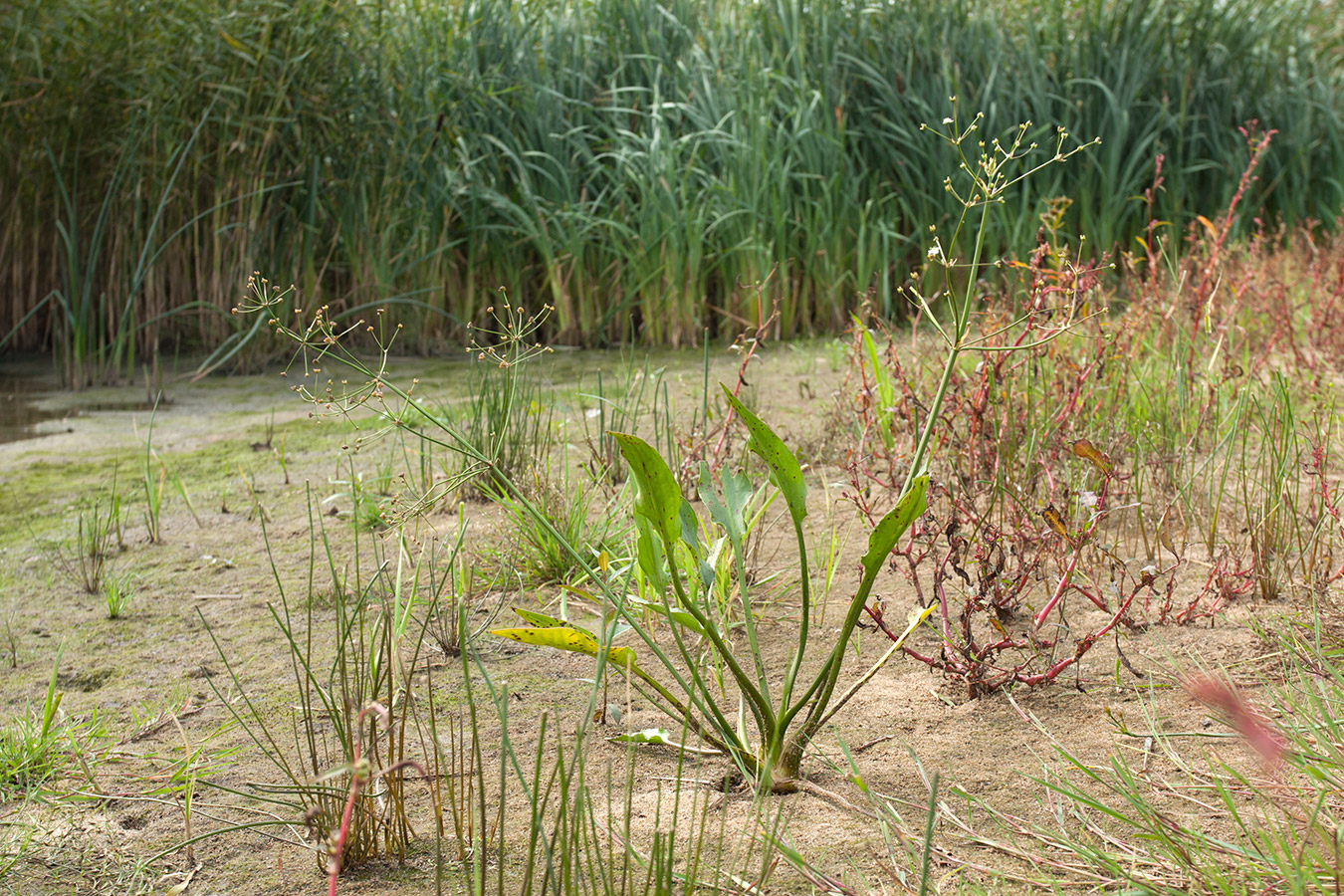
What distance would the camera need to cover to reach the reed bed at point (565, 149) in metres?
5.18

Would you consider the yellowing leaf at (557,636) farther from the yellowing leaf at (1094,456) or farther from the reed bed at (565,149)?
the reed bed at (565,149)

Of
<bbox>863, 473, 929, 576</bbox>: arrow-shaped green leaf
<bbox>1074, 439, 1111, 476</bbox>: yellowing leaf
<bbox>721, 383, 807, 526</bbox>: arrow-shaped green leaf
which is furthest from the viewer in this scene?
<bbox>1074, 439, 1111, 476</bbox>: yellowing leaf

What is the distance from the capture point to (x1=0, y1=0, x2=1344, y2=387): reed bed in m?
5.18

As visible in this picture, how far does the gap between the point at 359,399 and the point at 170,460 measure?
8.50 feet

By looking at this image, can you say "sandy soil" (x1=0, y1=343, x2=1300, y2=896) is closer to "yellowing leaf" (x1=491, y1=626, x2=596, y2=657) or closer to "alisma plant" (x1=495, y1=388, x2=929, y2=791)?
"alisma plant" (x1=495, y1=388, x2=929, y2=791)

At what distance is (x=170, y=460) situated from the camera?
3.69 m

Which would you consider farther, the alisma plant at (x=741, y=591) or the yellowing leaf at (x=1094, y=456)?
the yellowing leaf at (x=1094, y=456)

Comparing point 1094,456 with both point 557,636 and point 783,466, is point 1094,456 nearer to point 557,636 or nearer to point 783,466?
point 783,466

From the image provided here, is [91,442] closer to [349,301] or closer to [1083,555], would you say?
[349,301]

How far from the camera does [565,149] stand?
20.2ft

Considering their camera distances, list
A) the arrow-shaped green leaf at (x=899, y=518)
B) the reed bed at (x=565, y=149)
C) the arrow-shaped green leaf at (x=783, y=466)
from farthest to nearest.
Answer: the reed bed at (x=565, y=149)
the arrow-shaped green leaf at (x=783, y=466)
the arrow-shaped green leaf at (x=899, y=518)

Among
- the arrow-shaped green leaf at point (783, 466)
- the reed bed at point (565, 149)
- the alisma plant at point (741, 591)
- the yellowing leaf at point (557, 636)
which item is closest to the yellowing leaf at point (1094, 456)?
the alisma plant at point (741, 591)

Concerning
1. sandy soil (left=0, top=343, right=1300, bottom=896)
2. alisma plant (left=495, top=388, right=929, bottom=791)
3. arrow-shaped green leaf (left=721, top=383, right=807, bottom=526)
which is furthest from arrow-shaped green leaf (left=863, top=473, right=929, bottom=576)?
sandy soil (left=0, top=343, right=1300, bottom=896)

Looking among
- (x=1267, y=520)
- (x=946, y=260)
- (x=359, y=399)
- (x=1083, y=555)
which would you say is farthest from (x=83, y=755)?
(x=1267, y=520)
